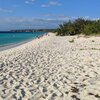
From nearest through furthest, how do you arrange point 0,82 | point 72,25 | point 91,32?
point 0,82
point 91,32
point 72,25

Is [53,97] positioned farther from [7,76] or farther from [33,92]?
[7,76]

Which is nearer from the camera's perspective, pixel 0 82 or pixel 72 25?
pixel 0 82

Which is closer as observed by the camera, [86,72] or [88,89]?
[88,89]

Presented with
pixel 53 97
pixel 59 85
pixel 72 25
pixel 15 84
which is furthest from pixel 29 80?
pixel 72 25

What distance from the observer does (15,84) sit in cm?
816

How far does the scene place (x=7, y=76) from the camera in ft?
31.3

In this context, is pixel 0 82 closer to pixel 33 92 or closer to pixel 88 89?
pixel 33 92

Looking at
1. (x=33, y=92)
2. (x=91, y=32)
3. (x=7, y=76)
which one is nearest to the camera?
(x=33, y=92)

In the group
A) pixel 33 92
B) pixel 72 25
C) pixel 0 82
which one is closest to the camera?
pixel 33 92

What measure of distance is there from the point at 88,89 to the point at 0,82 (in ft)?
9.65

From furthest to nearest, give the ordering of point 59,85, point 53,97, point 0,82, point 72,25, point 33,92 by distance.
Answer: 1. point 72,25
2. point 0,82
3. point 59,85
4. point 33,92
5. point 53,97

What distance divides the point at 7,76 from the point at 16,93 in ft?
8.42

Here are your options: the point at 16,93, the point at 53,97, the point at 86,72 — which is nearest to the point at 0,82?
the point at 16,93

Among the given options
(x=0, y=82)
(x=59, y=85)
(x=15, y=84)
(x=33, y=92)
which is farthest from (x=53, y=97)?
(x=0, y=82)
